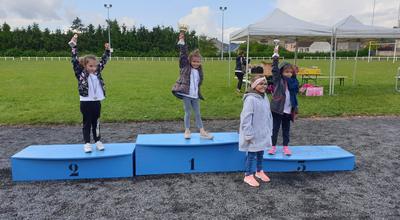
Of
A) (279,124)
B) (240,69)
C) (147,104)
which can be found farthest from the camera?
(240,69)

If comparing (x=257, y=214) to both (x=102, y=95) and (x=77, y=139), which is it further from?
(x=77, y=139)

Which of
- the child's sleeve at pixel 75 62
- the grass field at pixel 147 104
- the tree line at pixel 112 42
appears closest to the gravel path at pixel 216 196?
the child's sleeve at pixel 75 62

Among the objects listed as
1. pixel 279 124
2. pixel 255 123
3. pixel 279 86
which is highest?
pixel 279 86

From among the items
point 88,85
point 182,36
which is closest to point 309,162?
point 182,36

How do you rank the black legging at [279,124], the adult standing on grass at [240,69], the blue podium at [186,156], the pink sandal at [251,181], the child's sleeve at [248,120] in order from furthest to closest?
the adult standing on grass at [240,69], the black legging at [279,124], the blue podium at [186,156], the pink sandal at [251,181], the child's sleeve at [248,120]

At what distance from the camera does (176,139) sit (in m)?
5.65

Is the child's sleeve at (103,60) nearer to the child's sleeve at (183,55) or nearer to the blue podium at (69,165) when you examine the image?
the child's sleeve at (183,55)

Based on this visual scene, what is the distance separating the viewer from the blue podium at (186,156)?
5277 mm

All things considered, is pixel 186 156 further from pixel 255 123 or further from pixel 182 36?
pixel 182 36

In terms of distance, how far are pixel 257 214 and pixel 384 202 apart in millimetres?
1715

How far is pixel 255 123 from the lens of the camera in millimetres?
4758

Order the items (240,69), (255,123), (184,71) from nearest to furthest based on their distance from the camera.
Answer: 1. (255,123)
2. (184,71)
3. (240,69)

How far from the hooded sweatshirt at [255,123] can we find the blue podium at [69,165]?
177 centimetres

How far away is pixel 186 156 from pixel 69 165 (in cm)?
175
